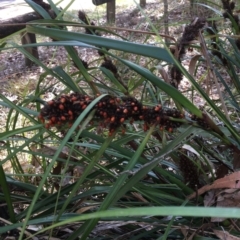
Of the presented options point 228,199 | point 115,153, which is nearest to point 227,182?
point 228,199

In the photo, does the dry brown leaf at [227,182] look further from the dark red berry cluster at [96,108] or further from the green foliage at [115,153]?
the dark red berry cluster at [96,108]

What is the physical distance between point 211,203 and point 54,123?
0.30 meters

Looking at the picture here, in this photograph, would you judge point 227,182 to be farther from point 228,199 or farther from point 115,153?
point 115,153

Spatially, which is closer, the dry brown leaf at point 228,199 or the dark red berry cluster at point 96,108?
the dark red berry cluster at point 96,108

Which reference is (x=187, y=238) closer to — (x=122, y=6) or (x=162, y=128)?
(x=162, y=128)

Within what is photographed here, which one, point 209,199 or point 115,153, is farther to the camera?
point 115,153

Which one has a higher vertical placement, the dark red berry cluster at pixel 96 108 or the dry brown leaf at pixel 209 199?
the dark red berry cluster at pixel 96 108

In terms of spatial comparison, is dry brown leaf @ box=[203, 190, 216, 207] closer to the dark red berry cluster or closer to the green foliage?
the green foliage

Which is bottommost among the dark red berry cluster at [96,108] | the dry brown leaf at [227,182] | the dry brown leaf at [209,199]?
the dry brown leaf at [209,199]

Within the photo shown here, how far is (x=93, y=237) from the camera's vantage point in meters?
0.69

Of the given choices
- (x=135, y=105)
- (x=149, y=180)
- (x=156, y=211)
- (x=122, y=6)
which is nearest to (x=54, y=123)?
(x=135, y=105)

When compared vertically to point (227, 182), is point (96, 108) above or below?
above

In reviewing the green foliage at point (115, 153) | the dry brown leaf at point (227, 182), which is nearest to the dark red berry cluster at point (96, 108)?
the green foliage at point (115, 153)

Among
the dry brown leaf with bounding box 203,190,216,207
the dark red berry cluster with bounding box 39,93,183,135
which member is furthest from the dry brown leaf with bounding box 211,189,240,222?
the dark red berry cluster with bounding box 39,93,183,135
